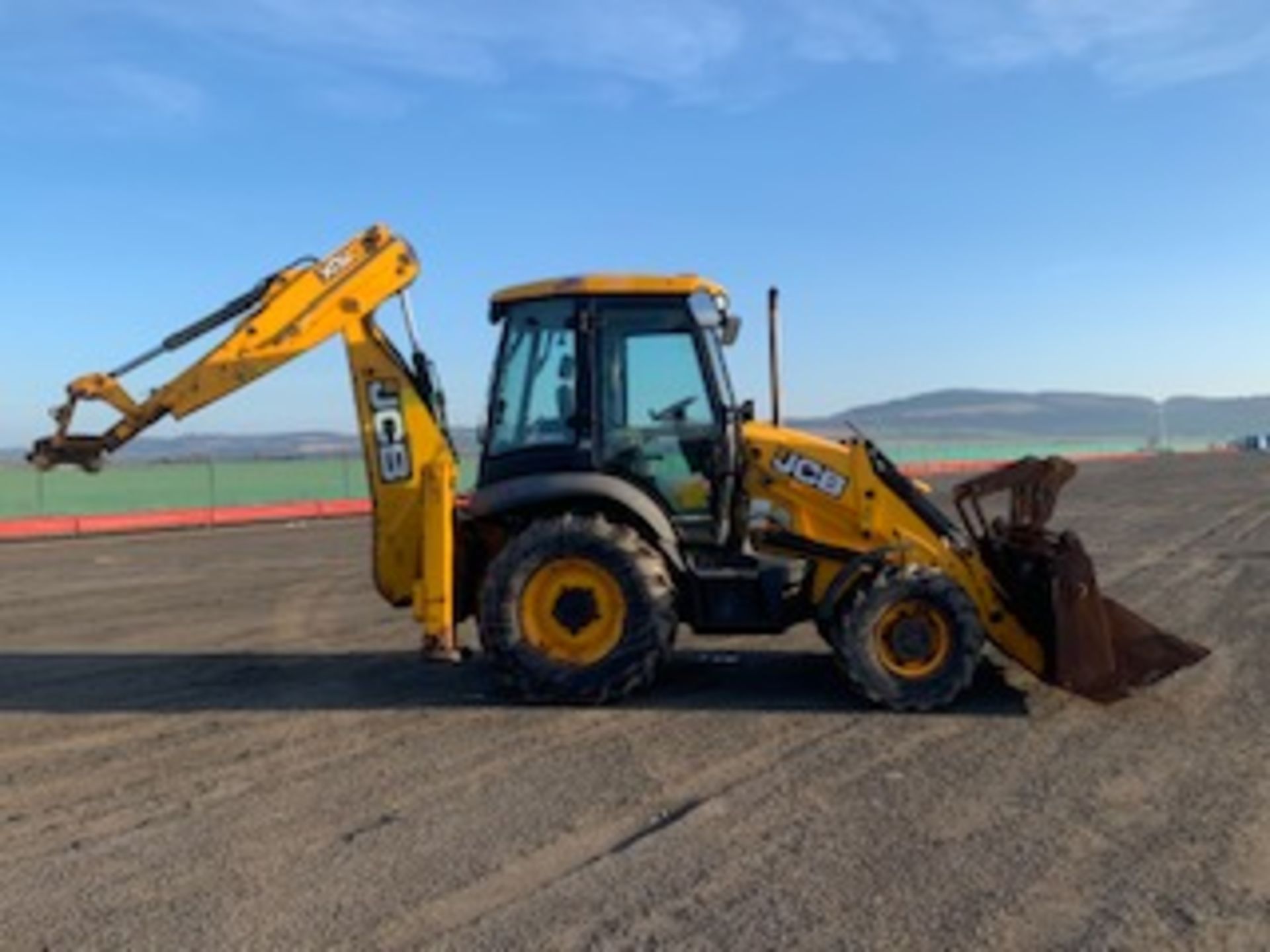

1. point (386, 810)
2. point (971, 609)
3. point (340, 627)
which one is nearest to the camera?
point (386, 810)

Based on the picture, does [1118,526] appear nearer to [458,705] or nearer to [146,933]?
[458,705]

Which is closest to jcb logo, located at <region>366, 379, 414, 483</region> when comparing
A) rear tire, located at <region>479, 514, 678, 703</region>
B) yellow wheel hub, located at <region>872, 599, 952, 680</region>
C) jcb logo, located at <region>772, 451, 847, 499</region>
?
rear tire, located at <region>479, 514, 678, 703</region>

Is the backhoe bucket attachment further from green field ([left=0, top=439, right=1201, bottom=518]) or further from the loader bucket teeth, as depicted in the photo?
green field ([left=0, top=439, right=1201, bottom=518])

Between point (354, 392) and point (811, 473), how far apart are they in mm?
3038

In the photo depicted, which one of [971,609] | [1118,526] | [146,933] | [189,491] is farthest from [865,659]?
[189,491]

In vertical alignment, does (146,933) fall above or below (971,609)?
below

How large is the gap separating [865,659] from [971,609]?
688 millimetres

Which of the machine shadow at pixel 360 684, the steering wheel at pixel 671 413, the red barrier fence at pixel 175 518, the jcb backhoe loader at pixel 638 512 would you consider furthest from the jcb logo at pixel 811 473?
the red barrier fence at pixel 175 518

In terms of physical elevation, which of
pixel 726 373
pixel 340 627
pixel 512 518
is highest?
pixel 726 373

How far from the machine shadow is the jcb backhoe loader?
431 millimetres

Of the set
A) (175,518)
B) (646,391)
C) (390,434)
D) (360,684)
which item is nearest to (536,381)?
(646,391)

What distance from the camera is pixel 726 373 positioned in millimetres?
8539

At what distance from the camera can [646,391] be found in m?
8.46

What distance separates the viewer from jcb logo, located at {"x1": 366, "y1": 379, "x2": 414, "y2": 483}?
8.67m
